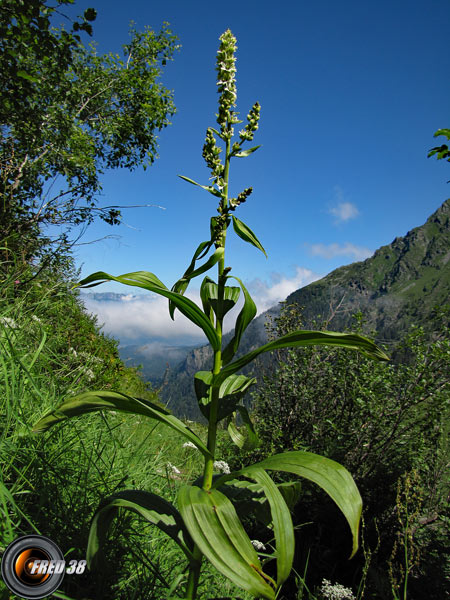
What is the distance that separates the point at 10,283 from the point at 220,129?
2243 millimetres

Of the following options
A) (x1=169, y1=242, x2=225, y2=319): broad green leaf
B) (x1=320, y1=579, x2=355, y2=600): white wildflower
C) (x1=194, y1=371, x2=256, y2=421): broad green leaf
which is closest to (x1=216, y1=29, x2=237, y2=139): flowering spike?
(x1=169, y1=242, x2=225, y2=319): broad green leaf

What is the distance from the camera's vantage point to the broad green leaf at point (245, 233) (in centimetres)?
120

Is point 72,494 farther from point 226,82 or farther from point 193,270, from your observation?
point 226,82

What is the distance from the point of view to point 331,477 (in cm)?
90

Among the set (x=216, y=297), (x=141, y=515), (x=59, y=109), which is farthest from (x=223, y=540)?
(x=59, y=109)

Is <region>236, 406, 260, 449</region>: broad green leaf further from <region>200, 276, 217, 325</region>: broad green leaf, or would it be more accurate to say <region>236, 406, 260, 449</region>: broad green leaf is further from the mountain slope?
the mountain slope

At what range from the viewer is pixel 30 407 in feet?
5.94

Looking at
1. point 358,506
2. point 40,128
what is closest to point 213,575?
point 358,506

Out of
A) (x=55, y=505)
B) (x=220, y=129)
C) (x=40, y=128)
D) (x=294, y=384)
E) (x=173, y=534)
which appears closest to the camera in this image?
(x=173, y=534)

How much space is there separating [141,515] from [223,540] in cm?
33

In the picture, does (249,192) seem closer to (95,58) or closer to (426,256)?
(95,58)

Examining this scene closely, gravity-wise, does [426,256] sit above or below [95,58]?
above

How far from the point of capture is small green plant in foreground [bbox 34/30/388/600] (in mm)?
864

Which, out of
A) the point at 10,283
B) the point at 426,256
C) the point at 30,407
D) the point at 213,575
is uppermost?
the point at 426,256
